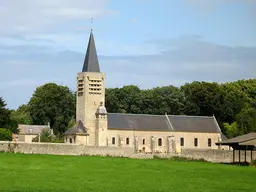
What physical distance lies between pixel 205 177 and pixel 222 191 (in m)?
8.08

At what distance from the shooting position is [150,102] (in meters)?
97.1

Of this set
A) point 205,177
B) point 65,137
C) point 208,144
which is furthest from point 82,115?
point 205,177

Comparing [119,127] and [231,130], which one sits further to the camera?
[231,130]

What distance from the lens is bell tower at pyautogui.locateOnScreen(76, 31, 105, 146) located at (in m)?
76.1

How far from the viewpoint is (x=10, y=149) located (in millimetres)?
55750

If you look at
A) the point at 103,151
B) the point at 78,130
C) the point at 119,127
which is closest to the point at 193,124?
the point at 119,127

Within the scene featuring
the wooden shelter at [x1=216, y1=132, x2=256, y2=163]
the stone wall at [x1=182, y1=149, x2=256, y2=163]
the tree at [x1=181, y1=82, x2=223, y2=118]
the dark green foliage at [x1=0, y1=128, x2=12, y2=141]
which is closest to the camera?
the wooden shelter at [x1=216, y1=132, x2=256, y2=163]

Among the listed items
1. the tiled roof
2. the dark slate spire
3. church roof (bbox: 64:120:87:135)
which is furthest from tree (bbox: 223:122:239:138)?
church roof (bbox: 64:120:87:135)

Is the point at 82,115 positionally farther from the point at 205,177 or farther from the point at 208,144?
the point at 205,177

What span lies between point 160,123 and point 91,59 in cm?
1186

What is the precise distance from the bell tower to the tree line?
45.0 feet

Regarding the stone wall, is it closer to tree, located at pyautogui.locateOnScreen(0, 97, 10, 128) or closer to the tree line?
tree, located at pyautogui.locateOnScreen(0, 97, 10, 128)

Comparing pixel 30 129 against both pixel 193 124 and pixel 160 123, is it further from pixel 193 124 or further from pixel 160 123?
pixel 193 124

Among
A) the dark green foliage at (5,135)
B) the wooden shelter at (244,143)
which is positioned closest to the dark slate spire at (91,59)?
the dark green foliage at (5,135)
